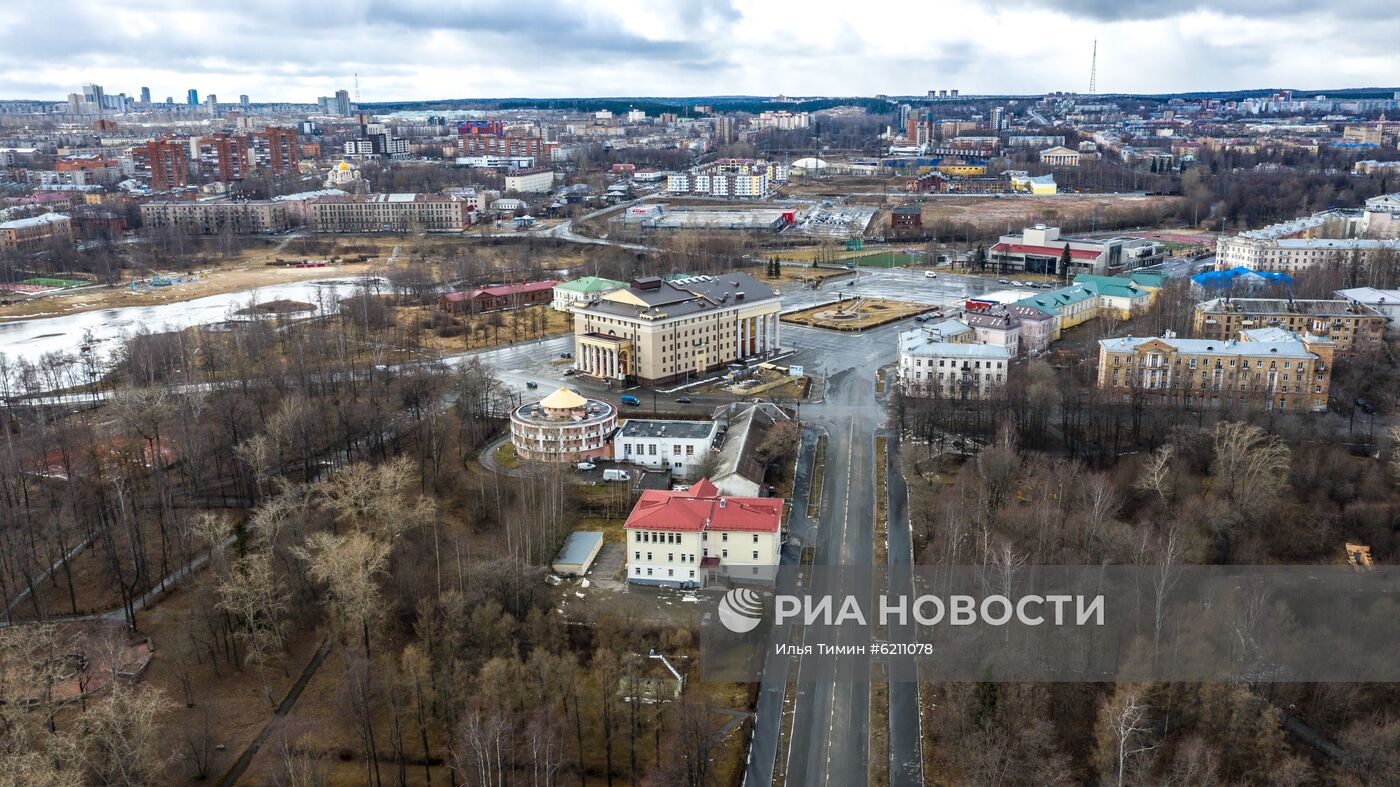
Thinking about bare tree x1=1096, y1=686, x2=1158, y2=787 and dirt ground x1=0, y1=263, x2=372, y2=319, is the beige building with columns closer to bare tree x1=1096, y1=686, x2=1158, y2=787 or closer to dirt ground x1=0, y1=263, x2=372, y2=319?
bare tree x1=1096, y1=686, x2=1158, y2=787

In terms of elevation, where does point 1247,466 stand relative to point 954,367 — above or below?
below

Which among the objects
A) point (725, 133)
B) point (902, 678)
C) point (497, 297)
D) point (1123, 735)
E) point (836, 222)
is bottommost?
point (902, 678)

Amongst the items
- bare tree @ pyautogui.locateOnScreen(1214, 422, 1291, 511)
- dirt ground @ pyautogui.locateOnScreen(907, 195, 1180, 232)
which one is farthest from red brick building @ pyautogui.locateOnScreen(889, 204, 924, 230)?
→ bare tree @ pyautogui.locateOnScreen(1214, 422, 1291, 511)

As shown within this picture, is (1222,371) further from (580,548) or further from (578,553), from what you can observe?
(578,553)

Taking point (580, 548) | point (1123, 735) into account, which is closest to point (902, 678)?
point (1123, 735)

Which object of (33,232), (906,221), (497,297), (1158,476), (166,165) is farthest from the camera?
(166,165)

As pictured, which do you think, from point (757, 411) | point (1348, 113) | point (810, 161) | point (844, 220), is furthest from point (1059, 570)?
point (1348, 113)
